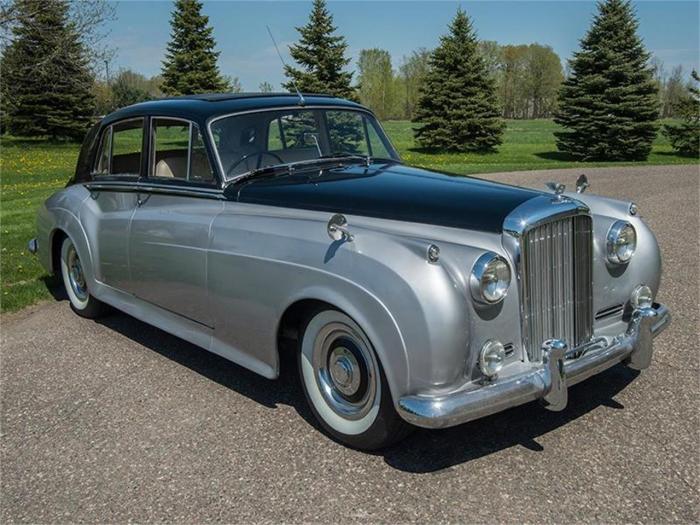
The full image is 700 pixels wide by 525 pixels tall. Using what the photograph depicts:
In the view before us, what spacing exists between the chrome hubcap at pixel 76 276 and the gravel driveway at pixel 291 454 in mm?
1121

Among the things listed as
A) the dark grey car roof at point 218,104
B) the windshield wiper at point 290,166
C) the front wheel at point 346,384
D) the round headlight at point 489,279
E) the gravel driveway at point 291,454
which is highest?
the dark grey car roof at point 218,104

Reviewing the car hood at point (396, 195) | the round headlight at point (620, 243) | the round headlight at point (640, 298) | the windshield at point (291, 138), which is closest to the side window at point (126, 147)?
the windshield at point (291, 138)

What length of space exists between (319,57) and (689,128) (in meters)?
15.4

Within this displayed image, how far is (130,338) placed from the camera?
547 centimetres

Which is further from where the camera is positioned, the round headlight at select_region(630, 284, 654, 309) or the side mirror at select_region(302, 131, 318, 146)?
the side mirror at select_region(302, 131, 318, 146)

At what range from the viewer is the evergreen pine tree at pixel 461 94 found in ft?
92.0

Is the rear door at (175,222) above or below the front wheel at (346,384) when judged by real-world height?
above

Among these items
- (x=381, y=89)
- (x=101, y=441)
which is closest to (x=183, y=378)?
(x=101, y=441)

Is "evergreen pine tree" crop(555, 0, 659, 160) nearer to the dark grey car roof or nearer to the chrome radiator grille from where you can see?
the dark grey car roof

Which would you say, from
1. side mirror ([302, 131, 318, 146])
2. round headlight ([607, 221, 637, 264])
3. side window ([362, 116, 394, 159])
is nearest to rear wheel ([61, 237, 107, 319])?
side mirror ([302, 131, 318, 146])

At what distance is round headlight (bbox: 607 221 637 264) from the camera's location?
12.8ft

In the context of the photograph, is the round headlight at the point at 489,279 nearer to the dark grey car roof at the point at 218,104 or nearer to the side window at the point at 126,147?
the dark grey car roof at the point at 218,104

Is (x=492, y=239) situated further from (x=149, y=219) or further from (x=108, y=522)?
(x=149, y=219)

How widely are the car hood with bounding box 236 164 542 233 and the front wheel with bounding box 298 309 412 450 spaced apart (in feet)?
2.07
